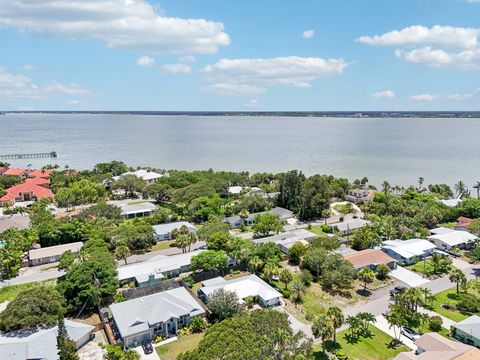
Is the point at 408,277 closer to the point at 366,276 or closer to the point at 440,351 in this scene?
the point at 366,276

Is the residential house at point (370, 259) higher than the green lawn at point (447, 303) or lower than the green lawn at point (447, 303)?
higher

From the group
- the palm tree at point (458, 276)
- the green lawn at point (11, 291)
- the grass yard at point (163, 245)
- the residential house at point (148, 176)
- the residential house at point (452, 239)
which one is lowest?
the green lawn at point (11, 291)

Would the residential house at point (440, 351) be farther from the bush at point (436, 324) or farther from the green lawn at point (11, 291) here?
the green lawn at point (11, 291)

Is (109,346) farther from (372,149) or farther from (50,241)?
(372,149)

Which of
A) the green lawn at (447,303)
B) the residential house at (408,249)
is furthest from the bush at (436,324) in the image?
the residential house at (408,249)

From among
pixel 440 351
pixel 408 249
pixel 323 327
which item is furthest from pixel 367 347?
pixel 408 249

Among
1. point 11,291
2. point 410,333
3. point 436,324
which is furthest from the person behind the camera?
point 11,291
